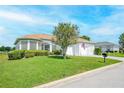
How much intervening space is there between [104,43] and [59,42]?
62.6 meters

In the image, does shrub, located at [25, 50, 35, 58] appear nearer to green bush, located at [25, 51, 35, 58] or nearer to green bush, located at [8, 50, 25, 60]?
green bush, located at [25, 51, 35, 58]

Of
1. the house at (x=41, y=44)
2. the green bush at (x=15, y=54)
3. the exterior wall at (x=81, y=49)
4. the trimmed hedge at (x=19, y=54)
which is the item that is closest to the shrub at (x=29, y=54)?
the trimmed hedge at (x=19, y=54)

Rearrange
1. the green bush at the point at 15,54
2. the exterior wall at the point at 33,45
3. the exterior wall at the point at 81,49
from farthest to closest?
the exterior wall at the point at 81,49 < the exterior wall at the point at 33,45 < the green bush at the point at 15,54

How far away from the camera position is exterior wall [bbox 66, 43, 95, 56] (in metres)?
35.7

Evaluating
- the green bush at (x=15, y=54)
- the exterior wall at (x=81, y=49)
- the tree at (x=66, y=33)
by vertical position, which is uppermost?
the tree at (x=66, y=33)

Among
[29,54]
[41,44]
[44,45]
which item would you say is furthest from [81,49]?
[29,54]

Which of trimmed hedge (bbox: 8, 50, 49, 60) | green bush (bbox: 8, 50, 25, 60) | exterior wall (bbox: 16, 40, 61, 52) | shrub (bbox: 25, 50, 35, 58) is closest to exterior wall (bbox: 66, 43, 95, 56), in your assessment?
exterior wall (bbox: 16, 40, 61, 52)

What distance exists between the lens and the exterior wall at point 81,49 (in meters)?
35.7

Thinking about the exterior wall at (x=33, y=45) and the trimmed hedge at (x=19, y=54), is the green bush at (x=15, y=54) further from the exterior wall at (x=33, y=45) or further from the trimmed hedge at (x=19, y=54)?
the exterior wall at (x=33, y=45)

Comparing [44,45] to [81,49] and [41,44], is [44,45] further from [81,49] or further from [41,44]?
[81,49]

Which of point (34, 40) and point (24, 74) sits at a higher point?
point (34, 40)
